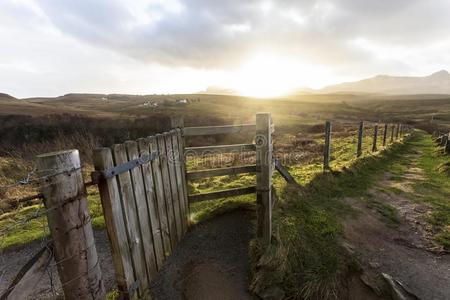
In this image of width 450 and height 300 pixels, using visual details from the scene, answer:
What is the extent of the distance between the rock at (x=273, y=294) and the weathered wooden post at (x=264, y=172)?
→ 81cm

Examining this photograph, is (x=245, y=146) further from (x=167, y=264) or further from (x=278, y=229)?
(x=167, y=264)

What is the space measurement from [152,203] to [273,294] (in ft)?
7.19

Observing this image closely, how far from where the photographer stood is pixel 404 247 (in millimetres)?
4859

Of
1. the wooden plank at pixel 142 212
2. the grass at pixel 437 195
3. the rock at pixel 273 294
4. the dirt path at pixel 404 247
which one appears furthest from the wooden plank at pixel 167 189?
the grass at pixel 437 195

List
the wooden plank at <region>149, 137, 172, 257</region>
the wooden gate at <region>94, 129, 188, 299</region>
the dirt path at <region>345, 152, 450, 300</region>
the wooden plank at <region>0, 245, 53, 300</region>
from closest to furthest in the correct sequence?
the wooden plank at <region>0, 245, 53, 300</region>
the wooden gate at <region>94, 129, 188, 299</region>
the wooden plank at <region>149, 137, 172, 257</region>
the dirt path at <region>345, 152, 450, 300</region>

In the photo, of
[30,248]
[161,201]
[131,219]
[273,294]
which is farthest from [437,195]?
[30,248]

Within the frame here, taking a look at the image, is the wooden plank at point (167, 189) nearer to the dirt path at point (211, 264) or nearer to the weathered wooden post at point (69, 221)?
the dirt path at point (211, 264)

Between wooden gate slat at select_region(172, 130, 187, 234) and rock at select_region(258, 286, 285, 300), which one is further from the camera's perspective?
wooden gate slat at select_region(172, 130, 187, 234)

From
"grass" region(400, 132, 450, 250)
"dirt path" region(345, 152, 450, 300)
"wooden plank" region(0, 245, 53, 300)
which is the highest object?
"wooden plank" region(0, 245, 53, 300)

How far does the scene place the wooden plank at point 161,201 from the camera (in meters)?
3.61

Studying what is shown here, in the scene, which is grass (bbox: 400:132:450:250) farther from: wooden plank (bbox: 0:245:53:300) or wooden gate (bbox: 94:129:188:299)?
wooden plank (bbox: 0:245:53:300)

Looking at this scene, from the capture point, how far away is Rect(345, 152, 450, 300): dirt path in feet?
13.0

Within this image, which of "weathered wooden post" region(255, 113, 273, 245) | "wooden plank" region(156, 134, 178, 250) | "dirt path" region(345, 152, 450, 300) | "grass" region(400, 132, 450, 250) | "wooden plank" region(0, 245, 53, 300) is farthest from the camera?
"grass" region(400, 132, 450, 250)

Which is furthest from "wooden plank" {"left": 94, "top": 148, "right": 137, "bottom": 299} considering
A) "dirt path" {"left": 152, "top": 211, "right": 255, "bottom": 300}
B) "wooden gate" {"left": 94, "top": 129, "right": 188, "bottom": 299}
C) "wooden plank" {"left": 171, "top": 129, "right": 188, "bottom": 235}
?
"wooden plank" {"left": 171, "top": 129, "right": 188, "bottom": 235}
